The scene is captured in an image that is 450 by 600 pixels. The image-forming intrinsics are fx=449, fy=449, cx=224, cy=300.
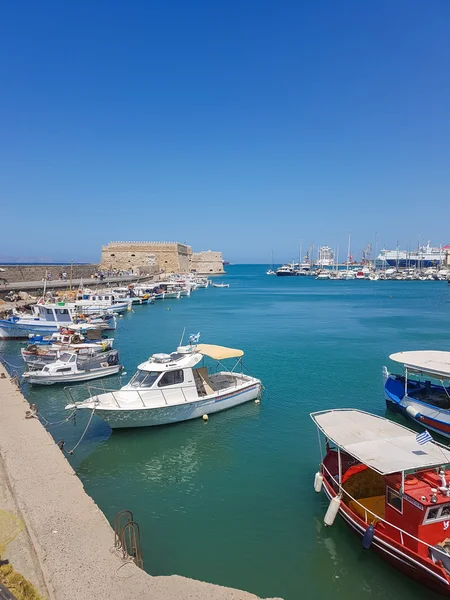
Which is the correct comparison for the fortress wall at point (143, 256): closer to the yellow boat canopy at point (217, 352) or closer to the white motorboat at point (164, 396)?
the yellow boat canopy at point (217, 352)

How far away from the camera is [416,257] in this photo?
484ft

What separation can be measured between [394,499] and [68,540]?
6.07 meters

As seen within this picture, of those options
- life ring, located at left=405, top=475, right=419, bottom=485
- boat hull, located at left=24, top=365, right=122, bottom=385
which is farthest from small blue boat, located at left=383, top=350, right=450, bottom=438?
boat hull, located at left=24, top=365, right=122, bottom=385

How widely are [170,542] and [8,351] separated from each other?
23482mm

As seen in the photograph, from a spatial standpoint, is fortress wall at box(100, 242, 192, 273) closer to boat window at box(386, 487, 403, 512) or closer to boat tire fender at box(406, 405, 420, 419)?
boat tire fender at box(406, 405, 420, 419)

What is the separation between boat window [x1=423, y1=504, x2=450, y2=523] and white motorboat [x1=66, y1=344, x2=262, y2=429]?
8997mm

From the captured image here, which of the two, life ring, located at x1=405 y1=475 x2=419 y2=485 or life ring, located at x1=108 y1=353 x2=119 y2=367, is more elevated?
life ring, located at x1=405 y1=475 x2=419 y2=485

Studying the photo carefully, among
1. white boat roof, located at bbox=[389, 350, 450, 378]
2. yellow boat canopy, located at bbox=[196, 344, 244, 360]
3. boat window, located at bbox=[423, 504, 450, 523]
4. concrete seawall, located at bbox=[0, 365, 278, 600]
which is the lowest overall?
concrete seawall, located at bbox=[0, 365, 278, 600]

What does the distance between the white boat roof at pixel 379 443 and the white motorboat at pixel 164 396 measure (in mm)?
5586

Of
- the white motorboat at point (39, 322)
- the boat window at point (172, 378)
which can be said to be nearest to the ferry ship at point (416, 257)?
the white motorboat at point (39, 322)

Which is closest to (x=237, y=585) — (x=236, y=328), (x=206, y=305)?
(x=236, y=328)

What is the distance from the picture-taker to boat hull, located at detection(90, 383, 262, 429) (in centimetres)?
1467

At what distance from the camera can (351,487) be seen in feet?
33.6

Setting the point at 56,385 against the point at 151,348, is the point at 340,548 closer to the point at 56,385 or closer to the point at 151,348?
the point at 56,385
